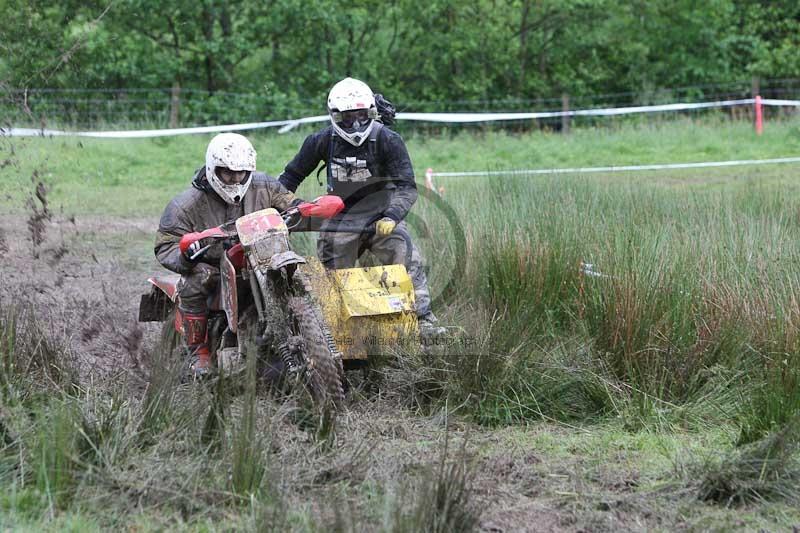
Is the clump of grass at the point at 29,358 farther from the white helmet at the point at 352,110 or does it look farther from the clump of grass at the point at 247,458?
the white helmet at the point at 352,110

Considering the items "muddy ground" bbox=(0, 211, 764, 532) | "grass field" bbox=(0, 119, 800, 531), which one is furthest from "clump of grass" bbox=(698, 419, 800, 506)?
"muddy ground" bbox=(0, 211, 764, 532)

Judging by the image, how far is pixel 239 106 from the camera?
1021 inches

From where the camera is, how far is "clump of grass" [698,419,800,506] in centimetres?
452

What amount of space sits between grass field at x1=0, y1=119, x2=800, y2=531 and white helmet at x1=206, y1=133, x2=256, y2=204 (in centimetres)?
121

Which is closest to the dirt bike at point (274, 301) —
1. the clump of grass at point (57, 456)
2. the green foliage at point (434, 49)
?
Answer: the clump of grass at point (57, 456)

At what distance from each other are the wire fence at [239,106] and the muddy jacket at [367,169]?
14.4 m

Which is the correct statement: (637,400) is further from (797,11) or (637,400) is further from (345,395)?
(797,11)

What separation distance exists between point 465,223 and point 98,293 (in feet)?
10.9

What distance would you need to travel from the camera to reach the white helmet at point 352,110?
708cm

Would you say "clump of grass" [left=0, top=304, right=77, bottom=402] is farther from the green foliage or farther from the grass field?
the green foliage

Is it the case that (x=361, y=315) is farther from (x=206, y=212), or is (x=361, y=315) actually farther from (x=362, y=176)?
(x=362, y=176)

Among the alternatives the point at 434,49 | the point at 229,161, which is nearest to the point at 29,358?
the point at 229,161

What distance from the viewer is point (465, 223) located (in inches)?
329

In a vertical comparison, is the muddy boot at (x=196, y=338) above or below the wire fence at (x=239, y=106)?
below
